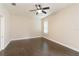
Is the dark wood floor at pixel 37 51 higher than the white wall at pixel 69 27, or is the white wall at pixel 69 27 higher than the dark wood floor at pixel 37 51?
the white wall at pixel 69 27

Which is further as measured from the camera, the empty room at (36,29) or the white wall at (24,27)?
the white wall at (24,27)

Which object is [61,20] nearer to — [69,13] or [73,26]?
[69,13]

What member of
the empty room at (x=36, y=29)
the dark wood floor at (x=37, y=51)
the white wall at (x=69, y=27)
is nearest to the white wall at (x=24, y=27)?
the empty room at (x=36, y=29)

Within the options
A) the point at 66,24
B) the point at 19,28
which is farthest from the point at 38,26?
the point at 66,24

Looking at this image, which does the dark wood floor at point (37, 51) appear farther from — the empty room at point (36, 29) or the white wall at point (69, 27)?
the white wall at point (69, 27)

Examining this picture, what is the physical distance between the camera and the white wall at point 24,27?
6.76m

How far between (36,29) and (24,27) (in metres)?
1.51

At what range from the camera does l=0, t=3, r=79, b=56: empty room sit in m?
4.13

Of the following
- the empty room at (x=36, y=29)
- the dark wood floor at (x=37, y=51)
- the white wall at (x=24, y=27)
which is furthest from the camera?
the white wall at (x=24, y=27)

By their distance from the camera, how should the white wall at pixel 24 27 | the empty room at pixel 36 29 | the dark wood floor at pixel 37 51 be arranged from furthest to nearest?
the white wall at pixel 24 27 → the empty room at pixel 36 29 → the dark wood floor at pixel 37 51

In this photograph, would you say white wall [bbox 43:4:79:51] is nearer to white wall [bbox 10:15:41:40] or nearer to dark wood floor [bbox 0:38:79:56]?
dark wood floor [bbox 0:38:79:56]

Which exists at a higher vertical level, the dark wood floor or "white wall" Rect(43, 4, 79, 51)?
"white wall" Rect(43, 4, 79, 51)

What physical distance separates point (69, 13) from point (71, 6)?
35 centimetres

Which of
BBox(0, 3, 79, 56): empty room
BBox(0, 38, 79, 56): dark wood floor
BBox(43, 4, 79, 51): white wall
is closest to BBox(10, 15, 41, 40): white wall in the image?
BBox(0, 3, 79, 56): empty room
